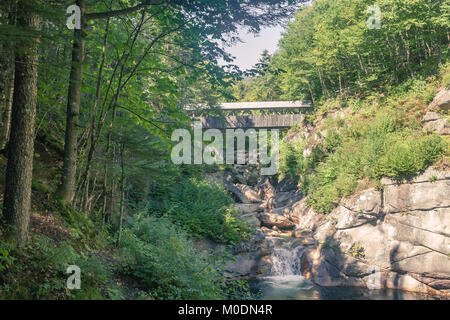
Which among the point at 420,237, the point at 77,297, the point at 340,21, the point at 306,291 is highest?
the point at 340,21

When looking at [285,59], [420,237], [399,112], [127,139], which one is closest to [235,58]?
[127,139]

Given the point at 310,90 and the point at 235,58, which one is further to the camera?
the point at 310,90

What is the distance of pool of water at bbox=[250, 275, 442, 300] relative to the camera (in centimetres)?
957

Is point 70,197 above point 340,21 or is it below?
below

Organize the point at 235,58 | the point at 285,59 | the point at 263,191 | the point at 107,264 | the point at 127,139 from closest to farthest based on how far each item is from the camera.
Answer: the point at 107,264 < the point at 127,139 < the point at 235,58 < the point at 263,191 < the point at 285,59

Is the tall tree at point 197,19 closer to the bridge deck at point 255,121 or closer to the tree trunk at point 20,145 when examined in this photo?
the tree trunk at point 20,145

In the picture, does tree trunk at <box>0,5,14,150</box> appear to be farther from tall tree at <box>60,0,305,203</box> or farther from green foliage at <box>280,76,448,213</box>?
green foliage at <box>280,76,448,213</box>

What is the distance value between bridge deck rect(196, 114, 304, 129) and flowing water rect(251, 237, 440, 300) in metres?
12.1

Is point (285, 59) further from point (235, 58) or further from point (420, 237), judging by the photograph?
point (235, 58)

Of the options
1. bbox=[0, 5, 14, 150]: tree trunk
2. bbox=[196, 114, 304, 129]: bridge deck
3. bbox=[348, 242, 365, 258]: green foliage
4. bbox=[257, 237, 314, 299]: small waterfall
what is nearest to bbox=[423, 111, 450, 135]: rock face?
bbox=[348, 242, 365, 258]: green foliage

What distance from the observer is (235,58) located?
20.2 ft

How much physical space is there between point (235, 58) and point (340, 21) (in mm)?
16981

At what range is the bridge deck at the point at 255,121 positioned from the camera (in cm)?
2323

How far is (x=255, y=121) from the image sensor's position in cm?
2338
